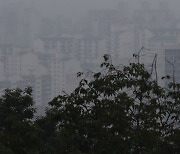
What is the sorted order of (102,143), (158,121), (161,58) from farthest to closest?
1. (161,58)
2. (158,121)
3. (102,143)

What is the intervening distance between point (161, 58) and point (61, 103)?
42.5 m

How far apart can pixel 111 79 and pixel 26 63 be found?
212 ft

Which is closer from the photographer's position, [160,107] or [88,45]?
[160,107]

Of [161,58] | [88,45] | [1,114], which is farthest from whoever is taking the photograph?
[88,45]

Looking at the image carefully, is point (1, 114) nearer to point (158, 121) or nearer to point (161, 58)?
point (158, 121)

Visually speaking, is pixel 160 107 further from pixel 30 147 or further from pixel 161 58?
pixel 161 58

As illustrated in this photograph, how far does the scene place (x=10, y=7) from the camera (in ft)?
361

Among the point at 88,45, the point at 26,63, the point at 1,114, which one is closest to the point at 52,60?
the point at 26,63

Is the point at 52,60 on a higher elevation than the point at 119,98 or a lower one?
higher

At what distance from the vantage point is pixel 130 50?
75.8m

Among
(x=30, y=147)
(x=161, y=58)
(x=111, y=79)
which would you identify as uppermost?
(x=161, y=58)

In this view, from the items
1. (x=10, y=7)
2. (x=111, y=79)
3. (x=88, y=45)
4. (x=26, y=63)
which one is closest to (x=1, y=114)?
(x=111, y=79)

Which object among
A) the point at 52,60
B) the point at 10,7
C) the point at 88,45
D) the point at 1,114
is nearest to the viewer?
the point at 1,114

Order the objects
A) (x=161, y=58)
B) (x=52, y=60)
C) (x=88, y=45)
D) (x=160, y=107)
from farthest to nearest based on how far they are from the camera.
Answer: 1. (x=88, y=45)
2. (x=52, y=60)
3. (x=161, y=58)
4. (x=160, y=107)
